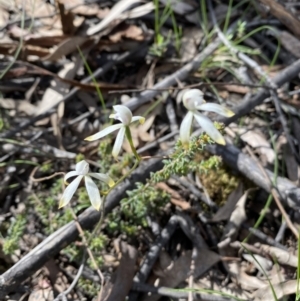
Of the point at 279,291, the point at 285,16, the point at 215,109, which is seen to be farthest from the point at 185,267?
the point at 285,16

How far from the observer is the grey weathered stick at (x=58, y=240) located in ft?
7.19

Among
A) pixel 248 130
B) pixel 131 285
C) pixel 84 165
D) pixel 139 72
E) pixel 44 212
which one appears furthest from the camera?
pixel 139 72

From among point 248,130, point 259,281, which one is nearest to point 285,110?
point 248,130

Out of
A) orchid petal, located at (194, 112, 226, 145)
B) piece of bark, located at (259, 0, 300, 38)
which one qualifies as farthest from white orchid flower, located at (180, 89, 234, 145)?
piece of bark, located at (259, 0, 300, 38)

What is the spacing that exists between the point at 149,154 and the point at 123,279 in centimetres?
75

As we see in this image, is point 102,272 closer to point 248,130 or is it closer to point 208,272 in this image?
point 208,272

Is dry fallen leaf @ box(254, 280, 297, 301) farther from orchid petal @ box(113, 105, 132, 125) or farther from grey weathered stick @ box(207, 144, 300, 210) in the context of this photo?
orchid petal @ box(113, 105, 132, 125)

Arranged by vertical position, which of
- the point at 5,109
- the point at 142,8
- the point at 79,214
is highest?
the point at 142,8

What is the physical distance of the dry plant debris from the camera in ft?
7.84

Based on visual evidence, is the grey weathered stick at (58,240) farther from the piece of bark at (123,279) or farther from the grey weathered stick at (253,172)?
the grey weathered stick at (253,172)

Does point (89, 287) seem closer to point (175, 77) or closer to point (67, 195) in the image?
point (67, 195)

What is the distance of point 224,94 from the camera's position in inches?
122

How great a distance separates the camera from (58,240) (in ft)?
7.55

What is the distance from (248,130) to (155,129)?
1.68 ft
